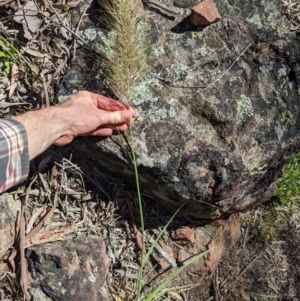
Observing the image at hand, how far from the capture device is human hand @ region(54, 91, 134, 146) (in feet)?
8.00

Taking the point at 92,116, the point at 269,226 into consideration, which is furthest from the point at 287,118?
the point at 92,116

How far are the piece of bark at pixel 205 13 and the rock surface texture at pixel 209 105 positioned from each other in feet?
0.19

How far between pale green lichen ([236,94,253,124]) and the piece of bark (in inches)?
17.2

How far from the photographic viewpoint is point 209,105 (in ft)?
8.28

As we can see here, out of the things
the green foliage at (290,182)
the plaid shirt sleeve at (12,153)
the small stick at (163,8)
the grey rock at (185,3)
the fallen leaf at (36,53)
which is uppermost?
the grey rock at (185,3)

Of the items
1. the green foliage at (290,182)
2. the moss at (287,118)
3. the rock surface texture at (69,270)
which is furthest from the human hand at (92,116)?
the green foliage at (290,182)

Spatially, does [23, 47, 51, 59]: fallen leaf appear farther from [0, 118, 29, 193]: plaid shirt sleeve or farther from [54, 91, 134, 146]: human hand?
[0, 118, 29, 193]: plaid shirt sleeve

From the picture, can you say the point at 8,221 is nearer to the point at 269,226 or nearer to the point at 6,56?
the point at 6,56

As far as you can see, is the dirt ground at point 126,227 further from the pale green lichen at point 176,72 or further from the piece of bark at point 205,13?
the piece of bark at point 205,13

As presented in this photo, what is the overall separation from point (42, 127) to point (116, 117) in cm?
38

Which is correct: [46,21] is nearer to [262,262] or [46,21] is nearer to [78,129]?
[78,129]

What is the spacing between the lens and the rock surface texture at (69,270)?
8.35 ft

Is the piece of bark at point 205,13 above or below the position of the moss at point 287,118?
above

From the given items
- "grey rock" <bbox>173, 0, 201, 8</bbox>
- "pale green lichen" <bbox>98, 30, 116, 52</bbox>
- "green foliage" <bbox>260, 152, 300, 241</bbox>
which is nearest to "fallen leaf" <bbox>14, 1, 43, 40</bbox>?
"pale green lichen" <bbox>98, 30, 116, 52</bbox>
